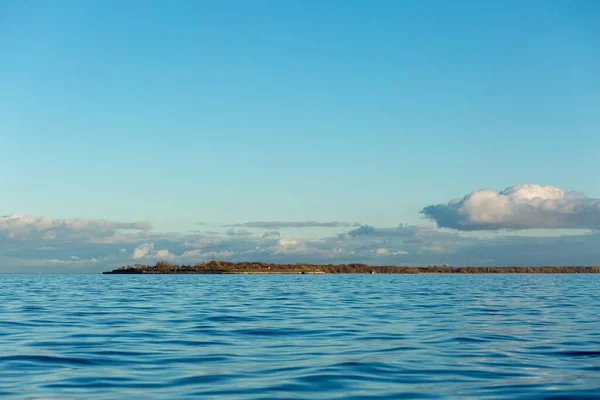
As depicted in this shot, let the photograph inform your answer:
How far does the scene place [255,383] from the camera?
1734cm

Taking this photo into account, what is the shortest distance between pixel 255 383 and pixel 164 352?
268 inches

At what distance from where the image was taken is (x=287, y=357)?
Result: 2184 cm

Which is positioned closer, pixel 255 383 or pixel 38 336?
pixel 255 383

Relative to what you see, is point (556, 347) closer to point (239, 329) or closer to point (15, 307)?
point (239, 329)

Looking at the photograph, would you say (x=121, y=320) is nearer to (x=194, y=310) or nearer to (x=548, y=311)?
(x=194, y=310)

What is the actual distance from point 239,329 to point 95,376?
41.8 ft

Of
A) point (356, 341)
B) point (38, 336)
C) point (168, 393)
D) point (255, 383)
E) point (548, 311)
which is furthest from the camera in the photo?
point (548, 311)

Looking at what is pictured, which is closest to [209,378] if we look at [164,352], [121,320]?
[164,352]

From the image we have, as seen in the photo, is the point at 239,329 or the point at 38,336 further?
the point at 239,329

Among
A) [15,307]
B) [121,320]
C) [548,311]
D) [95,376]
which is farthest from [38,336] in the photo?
[548,311]

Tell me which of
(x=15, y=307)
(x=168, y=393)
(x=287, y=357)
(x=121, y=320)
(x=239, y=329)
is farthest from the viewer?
(x=15, y=307)

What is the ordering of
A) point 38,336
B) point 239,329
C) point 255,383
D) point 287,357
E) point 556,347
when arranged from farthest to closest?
point 239,329 → point 38,336 → point 556,347 → point 287,357 → point 255,383

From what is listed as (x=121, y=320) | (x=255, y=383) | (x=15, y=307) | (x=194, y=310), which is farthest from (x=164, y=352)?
(x=15, y=307)

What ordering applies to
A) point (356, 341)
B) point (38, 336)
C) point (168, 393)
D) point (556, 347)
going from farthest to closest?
point (38, 336), point (356, 341), point (556, 347), point (168, 393)
